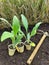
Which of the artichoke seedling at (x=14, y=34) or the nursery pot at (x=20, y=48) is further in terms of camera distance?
the nursery pot at (x=20, y=48)

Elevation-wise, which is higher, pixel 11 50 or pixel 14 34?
pixel 14 34

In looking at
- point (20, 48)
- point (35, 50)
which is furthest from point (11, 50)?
point (35, 50)

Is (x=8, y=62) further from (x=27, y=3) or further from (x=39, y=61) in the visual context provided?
(x=27, y=3)

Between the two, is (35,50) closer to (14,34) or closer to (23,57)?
(23,57)

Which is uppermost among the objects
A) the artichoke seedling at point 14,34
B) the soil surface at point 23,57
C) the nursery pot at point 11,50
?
the artichoke seedling at point 14,34

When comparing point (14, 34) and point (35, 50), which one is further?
point (35, 50)

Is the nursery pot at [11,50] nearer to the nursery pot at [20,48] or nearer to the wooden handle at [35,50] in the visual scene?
the nursery pot at [20,48]

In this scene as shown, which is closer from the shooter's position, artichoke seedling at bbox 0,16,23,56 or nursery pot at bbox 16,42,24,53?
artichoke seedling at bbox 0,16,23,56

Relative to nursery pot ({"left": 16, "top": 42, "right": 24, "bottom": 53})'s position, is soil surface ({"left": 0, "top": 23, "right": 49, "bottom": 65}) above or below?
below

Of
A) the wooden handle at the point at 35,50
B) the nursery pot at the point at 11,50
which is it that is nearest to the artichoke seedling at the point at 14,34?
the nursery pot at the point at 11,50

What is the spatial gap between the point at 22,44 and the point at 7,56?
17 cm

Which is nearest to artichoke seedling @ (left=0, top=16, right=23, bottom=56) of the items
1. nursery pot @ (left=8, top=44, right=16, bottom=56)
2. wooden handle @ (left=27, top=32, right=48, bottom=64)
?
nursery pot @ (left=8, top=44, right=16, bottom=56)

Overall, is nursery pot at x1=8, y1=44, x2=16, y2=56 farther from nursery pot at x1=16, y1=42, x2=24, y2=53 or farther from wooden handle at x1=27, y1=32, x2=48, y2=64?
wooden handle at x1=27, y1=32, x2=48, y2=64

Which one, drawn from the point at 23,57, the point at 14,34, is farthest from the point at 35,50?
the point at 14,34
